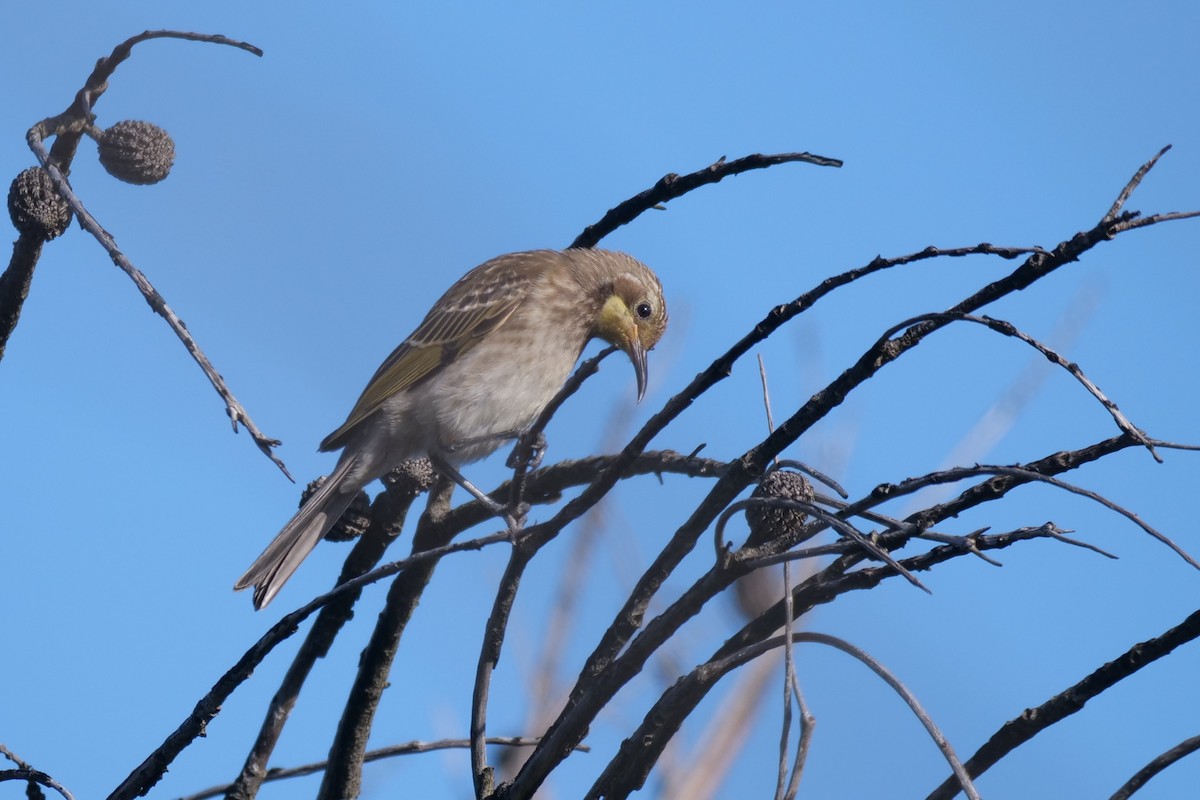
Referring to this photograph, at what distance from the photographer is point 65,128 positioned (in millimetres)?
2729

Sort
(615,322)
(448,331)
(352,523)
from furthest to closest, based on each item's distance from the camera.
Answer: (615,322) → (448,331) → (352,523)

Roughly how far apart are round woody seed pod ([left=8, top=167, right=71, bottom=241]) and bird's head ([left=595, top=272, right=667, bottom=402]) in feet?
12.0

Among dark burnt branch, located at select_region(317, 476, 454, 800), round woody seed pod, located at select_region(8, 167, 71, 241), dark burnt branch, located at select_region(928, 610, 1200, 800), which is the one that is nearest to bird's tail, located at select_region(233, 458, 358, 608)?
dark burnt branch, located at select_region(317, 476, 454, 800)

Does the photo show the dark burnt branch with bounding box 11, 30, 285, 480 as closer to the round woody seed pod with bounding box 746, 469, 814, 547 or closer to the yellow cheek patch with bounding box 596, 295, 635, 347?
the round woody seed pod with bounding box 746, 469, 814, 547

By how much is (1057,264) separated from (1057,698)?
603mm

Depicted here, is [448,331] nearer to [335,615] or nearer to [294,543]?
[294,543]

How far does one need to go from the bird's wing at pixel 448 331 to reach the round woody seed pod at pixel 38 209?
2851 mm

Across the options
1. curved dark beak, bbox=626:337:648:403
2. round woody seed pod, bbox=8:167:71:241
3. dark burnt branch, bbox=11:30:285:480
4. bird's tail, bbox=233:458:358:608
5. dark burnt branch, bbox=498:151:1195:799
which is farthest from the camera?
curved dark beak, bbox=626:337:648:403

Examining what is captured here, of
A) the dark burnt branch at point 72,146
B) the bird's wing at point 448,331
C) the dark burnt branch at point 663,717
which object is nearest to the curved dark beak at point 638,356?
the bird's wing at point 448,331

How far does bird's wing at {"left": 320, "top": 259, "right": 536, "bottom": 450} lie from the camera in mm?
5773

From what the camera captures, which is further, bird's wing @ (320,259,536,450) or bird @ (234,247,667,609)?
bird's wing @ (320,259,536,450)

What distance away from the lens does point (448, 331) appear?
6.04 m

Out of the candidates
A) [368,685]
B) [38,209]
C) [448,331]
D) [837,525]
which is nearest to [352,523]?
[368,685]

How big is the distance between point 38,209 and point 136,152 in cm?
42
